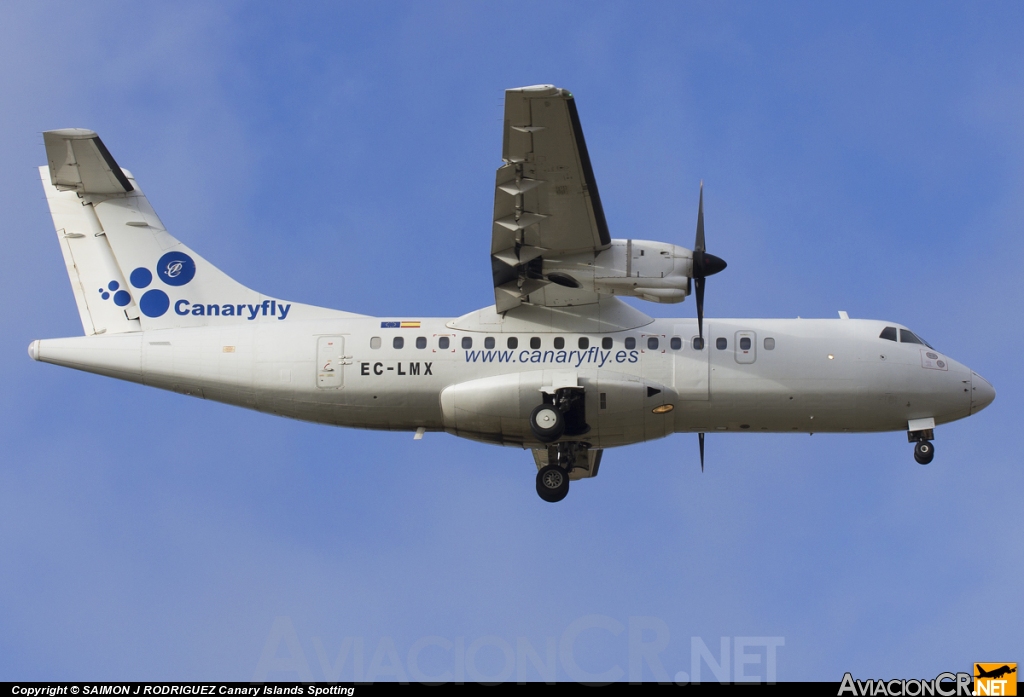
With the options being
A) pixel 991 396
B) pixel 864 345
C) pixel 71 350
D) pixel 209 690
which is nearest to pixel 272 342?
pixel 71 350

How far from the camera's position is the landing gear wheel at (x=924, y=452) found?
2522 cm

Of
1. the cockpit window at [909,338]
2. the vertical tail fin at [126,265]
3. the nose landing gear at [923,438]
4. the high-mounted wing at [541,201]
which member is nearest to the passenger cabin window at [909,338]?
the cockpit window at [909,338]

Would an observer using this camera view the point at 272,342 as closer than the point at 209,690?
No

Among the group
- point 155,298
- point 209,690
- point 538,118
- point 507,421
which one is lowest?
point 209,690

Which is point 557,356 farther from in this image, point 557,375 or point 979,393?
point 979,393

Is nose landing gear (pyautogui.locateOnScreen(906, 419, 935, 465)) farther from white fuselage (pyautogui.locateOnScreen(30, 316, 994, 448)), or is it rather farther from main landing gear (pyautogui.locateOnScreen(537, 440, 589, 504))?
main landing gear (pyautogui.locateOnScreen(537, 440, 589, 504))

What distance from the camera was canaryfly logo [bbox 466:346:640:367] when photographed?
2498 cm

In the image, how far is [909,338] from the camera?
25.6 metres

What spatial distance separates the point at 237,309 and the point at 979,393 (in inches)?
559

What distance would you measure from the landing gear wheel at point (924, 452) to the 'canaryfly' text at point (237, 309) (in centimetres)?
1221

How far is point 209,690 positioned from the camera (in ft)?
68.7

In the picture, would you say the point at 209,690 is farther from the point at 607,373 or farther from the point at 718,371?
the point at 718,371

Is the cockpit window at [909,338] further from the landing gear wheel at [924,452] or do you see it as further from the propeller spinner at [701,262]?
the propeller spinner at [701,262]

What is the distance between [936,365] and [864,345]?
1428 millimetres
